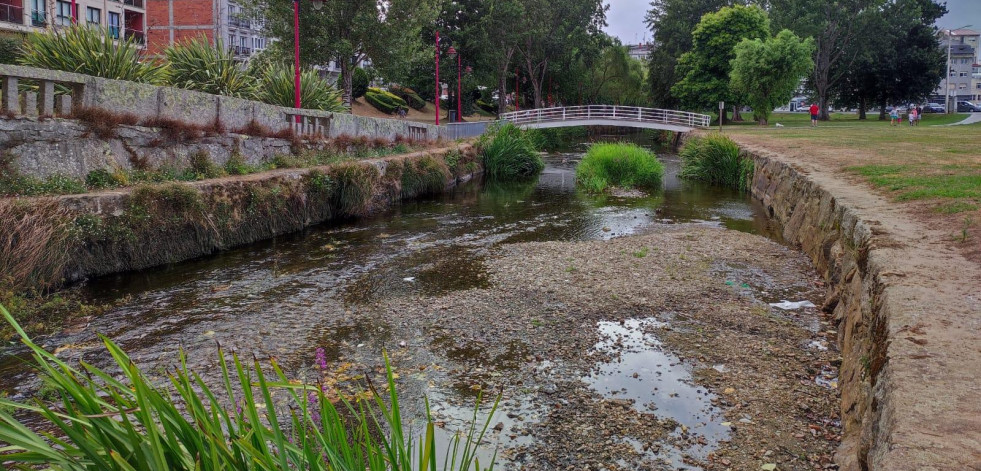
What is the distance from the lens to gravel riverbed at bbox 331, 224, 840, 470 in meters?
5.12

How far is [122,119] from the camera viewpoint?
12.2 metres

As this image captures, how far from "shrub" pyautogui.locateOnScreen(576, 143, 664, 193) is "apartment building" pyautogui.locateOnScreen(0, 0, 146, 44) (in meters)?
19.8

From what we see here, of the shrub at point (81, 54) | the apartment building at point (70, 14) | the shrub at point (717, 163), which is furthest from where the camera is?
the apartment building at point (70, 14)

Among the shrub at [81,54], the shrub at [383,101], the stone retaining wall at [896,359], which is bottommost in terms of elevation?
the stone retaining wall at [896,359]

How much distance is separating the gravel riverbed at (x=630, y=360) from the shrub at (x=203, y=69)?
35.8ft

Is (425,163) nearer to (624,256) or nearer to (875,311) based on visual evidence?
(624,256)

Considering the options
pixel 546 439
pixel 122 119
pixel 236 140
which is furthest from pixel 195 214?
pixel 546 439

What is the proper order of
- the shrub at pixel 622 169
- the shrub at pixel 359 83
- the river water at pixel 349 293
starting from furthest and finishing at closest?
the shrub at pixel 359 83, the shrub at pixel 622 169, the river water at pixel 349 293

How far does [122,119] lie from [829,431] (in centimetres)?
1139

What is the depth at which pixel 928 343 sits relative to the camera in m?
4.61

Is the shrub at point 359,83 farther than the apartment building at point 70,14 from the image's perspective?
Yes

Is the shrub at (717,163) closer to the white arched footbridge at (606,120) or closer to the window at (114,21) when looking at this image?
the white arched footbridge at (606,120)

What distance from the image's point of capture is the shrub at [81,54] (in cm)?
1349

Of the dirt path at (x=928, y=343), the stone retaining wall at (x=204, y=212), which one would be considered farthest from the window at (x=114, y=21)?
the dirt path at (x=928, y=343)
